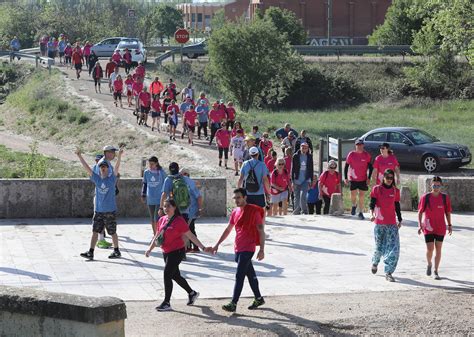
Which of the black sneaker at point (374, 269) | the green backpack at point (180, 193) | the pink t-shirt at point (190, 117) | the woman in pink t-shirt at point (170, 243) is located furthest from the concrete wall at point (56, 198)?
the pink t-shirt at point (190, 117)

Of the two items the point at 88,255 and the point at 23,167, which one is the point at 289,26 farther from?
the point at 88,255

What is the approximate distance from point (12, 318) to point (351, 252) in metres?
7.31

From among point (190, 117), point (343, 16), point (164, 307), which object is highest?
point (343, 16)

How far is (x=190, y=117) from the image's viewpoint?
31.1 meters

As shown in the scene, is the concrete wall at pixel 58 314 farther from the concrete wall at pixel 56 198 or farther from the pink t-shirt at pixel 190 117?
the pink t-shirt at pixel 190 117

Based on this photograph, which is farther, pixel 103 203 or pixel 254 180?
pixel 254 180

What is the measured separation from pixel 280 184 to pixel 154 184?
459cm

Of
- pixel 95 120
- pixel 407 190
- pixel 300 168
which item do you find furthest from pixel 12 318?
pixel 95 120

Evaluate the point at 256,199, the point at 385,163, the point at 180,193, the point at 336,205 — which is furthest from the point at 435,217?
the point at 336,205

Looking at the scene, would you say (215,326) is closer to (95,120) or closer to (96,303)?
(96,303)

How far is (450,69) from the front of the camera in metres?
56.9

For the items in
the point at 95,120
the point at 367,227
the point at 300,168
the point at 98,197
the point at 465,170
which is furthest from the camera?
the point at 95,120

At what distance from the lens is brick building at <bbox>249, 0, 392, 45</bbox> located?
86750mm

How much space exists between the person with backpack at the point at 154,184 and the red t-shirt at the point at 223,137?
38.7 ft
